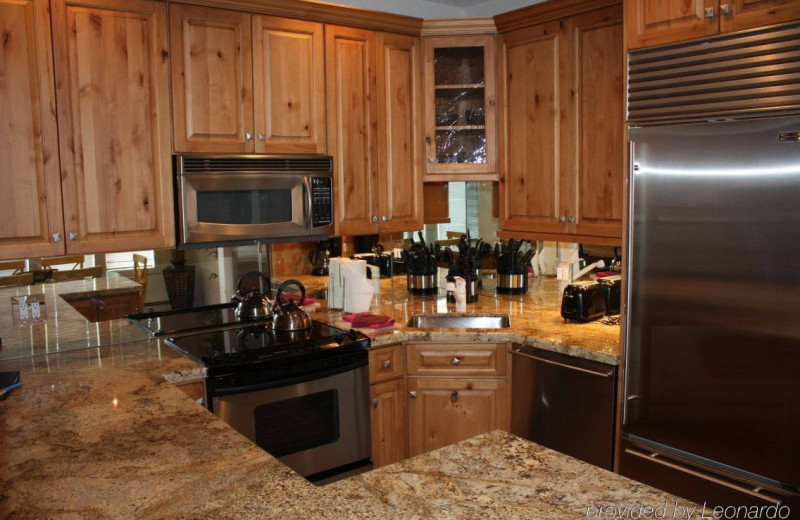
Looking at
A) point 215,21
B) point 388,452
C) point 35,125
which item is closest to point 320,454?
point 388,452

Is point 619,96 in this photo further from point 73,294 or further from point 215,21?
point 73,294

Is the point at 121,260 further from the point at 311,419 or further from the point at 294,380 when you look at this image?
the point at 311,419

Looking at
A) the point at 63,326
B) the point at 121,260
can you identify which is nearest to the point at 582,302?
the point at 121,260

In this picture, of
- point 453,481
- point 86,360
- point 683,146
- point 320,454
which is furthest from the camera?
point 320,454

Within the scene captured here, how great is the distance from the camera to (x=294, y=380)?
2.88 metres

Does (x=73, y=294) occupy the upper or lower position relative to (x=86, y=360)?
upper

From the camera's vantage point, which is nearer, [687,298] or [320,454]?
[687,298]

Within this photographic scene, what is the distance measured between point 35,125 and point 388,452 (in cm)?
204

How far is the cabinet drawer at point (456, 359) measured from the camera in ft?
10.6

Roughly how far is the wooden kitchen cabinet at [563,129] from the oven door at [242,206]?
1120 mm

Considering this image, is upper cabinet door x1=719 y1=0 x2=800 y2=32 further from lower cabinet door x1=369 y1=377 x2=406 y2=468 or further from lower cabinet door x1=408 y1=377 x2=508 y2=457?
lower cabinet door x1=369 y1=377 x2=406 y2=468

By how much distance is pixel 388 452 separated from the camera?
3262mm

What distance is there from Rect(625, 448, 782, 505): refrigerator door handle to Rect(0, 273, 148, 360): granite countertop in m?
2.11

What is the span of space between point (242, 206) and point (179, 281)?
18.8 inches
